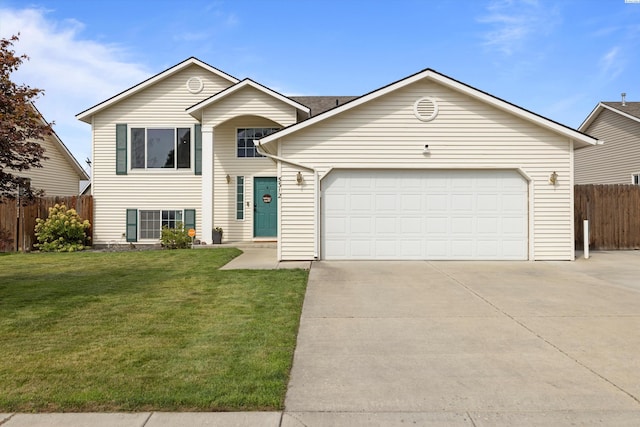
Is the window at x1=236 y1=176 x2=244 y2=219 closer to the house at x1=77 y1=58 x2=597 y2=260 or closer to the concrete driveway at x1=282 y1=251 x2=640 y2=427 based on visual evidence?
the house at x1=77 y1=58 x2=597 y2=260

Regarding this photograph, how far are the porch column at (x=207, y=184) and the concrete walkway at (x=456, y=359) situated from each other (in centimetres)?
783

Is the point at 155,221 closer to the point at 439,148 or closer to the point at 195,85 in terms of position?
the point at 195,85

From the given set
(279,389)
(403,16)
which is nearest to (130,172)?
(403,16)

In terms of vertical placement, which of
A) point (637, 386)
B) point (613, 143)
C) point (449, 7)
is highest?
point (449, 7)

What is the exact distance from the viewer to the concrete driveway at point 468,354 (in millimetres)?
3324

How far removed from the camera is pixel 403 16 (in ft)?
41.7

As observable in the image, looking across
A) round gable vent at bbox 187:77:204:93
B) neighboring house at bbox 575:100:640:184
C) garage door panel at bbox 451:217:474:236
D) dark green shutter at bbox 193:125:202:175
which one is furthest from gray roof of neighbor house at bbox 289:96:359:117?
neighboring house at bbox 575:100:640:184

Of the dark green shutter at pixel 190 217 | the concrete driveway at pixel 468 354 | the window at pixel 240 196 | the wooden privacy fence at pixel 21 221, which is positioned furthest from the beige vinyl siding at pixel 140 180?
the concrete driveway at pixel 468 354

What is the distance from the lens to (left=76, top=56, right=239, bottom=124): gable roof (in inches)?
614

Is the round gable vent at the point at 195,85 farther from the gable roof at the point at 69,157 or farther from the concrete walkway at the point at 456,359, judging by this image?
the concrete walkway at the point at 456,359

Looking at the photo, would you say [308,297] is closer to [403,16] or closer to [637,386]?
[637,386]

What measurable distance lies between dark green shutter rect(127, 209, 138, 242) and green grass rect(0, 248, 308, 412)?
6.52m

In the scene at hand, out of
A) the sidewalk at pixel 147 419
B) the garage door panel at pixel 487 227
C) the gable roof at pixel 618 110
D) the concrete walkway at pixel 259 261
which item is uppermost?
the gable roof at pixel 618 110

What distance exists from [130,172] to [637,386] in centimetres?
1572
